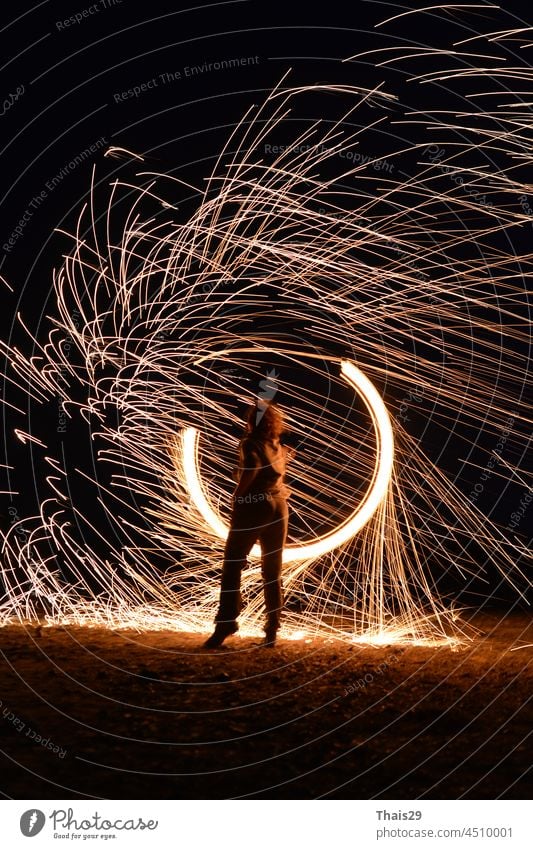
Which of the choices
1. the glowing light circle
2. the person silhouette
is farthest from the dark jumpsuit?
the glowing light circle

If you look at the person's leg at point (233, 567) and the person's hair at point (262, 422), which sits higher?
Result: the person's hair at point (262, 422)

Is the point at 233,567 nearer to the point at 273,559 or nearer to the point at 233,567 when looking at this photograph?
the point at 233,567

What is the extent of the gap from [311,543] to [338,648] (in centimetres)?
91

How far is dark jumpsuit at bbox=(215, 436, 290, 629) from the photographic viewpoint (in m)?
8.02

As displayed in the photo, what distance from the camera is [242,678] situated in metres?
7.20

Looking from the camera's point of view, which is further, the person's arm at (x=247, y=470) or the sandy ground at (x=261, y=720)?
the person's arm at (x=247, y=470)

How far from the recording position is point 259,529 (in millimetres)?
8031

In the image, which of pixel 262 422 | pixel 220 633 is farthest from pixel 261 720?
pixel 262 422

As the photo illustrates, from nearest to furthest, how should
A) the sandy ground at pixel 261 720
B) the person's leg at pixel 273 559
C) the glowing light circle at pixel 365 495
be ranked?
the sandy ground at pixel 261 720, the glowing light circle at pixel 365 495, the person's leg at pixel 273 559

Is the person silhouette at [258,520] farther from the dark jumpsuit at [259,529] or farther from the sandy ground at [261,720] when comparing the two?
the sandy ground at [261,720]

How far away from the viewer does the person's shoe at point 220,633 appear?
810cm

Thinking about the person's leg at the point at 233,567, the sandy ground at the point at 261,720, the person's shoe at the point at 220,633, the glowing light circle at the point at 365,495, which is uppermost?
the glowing light circle at the point at 365,495

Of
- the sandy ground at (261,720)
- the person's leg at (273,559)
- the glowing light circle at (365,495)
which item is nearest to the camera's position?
the sandy ground at (261,720)

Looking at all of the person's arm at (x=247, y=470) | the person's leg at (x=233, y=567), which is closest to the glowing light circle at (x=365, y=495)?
the person's leg at (x=233, y=567)
